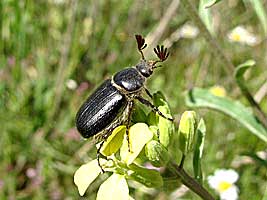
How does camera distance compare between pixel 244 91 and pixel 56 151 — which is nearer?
pixel 244 91

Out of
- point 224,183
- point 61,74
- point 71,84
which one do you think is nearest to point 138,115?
point 224,183

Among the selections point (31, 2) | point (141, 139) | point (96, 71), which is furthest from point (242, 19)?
point (141, 139)

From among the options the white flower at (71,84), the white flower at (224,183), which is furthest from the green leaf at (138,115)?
the white flower at (71,84)

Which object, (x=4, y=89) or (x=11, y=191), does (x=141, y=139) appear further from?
(x=4, y=89)

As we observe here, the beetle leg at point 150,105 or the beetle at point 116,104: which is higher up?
the beetle at point 116,104

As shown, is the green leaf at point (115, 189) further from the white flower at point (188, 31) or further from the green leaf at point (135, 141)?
the white flower at point (188, 31)

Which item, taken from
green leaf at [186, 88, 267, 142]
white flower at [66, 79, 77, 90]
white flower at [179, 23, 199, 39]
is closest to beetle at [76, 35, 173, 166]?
green leaf at [186, 88, 267, 142]
